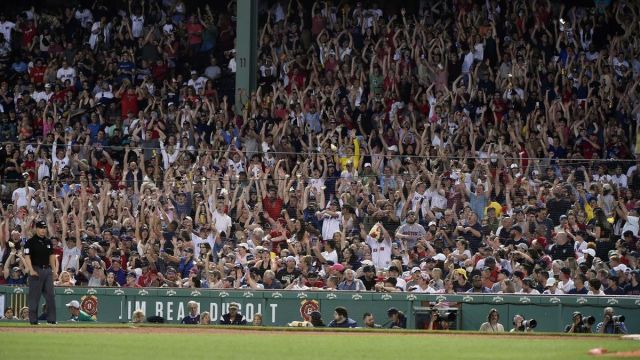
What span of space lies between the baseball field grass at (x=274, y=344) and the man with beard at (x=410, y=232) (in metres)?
3.93

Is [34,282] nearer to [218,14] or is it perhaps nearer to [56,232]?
[56,232]

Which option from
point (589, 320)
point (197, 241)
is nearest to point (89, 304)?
point (197, 241)

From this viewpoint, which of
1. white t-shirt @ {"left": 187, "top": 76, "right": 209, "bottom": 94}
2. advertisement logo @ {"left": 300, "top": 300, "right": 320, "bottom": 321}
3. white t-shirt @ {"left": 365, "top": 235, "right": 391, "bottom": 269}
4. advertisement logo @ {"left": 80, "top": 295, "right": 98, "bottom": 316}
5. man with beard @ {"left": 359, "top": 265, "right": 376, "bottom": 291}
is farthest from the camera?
white t-shirt @ {"left": 187, "top": 76, "right": 209, "bottom": 94}

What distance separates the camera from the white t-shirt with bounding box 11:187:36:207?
79.9 ft

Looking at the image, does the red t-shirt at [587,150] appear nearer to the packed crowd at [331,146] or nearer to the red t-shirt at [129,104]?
the packed crowd at [331,146]

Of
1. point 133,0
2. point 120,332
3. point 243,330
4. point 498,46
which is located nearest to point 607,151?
point 498,46

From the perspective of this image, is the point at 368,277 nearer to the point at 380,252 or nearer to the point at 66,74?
the point at 380,252

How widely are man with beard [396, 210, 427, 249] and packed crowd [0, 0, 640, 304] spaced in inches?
1.8

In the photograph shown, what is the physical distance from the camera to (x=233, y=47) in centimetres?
3117

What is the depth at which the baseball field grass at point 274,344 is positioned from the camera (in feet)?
46.3

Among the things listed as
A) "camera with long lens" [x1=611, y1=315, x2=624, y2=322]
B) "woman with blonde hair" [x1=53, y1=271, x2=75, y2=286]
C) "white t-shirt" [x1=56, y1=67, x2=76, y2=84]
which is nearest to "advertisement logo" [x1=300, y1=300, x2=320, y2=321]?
"woman with blonde hair" [x1=53, y1=271, x2=75, y2=286]

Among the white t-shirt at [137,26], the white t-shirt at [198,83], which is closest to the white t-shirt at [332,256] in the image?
the white t-shirt at [198,83]

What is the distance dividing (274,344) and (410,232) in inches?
291

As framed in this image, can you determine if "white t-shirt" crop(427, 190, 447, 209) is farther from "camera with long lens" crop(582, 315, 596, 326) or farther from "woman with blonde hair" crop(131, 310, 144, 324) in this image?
"woman with blonde hair" crop(131, 310, 144, 324)
